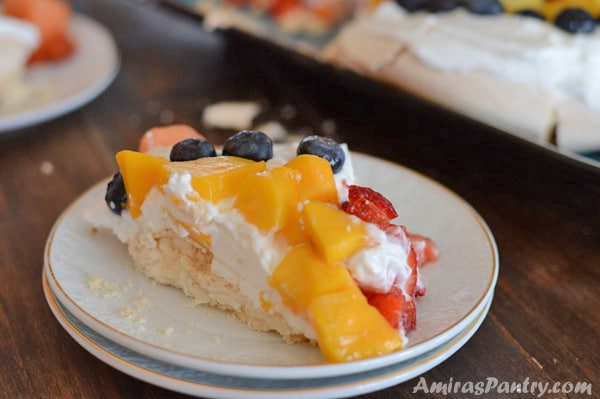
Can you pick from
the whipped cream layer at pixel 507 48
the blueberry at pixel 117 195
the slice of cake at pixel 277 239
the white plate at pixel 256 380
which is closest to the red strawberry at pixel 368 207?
the slice of cake at pixel 277 239

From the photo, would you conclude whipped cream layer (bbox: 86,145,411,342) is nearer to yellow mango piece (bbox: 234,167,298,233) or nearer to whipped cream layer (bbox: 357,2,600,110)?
yellow mango piece (bbox: 234,167,298,233)

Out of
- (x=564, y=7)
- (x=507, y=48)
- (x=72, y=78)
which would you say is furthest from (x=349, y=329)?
(x=72, y=78)

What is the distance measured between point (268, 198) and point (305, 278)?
130 mm

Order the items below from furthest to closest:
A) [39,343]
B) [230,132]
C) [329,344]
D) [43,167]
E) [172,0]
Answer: [172,0], [230,132], [43,167], [39,343], [329,344]

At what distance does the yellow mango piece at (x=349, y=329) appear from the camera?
89 cm

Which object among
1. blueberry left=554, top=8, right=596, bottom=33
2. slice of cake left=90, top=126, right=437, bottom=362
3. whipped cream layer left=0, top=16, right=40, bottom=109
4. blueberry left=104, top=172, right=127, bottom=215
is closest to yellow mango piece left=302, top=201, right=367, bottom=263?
slice of cake left=90, top=126, right=437, bottom=362

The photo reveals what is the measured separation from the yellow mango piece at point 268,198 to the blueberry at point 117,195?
0.26 metres

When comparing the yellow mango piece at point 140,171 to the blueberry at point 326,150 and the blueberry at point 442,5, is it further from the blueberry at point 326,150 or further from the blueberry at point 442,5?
the blueberry at point 442,5

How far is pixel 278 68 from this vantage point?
2189 mm

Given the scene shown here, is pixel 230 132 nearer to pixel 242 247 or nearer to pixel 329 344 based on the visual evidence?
pixel 242 247

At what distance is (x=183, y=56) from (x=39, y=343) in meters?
1.57

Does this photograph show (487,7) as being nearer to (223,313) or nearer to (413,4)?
(413,4)

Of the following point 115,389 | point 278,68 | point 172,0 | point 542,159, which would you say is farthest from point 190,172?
point 172,0

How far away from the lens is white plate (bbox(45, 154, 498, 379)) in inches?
35.6
